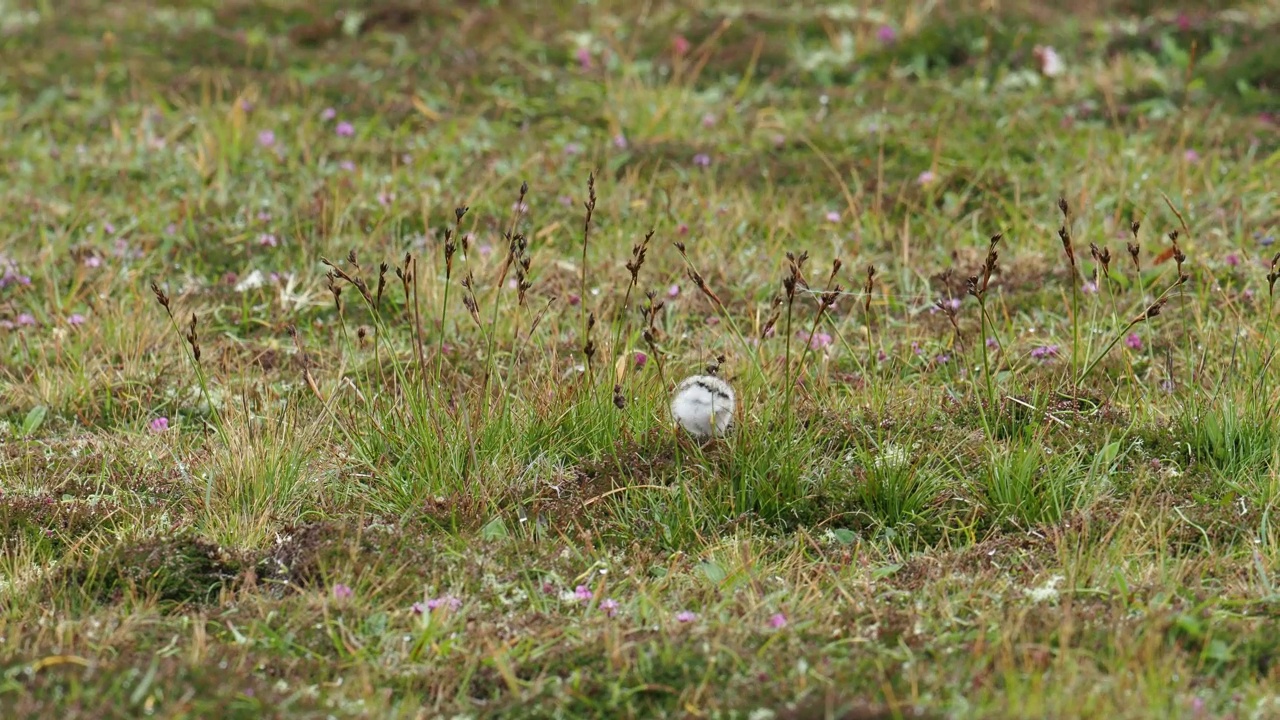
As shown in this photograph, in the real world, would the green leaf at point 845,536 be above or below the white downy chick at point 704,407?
below

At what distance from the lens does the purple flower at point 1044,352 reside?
4.75 meters

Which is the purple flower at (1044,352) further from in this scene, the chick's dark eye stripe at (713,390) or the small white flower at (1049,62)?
the small white flower at (1049,62)

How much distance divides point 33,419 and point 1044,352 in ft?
10.8

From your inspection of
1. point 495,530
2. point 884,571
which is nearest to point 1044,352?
point 884,571

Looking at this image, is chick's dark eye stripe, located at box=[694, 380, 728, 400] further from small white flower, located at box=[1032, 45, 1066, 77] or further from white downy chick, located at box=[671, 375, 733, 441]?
small white flower, located at box=[1032, 45, 1066, 77]

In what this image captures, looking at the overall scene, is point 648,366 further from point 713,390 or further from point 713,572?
point 713,572

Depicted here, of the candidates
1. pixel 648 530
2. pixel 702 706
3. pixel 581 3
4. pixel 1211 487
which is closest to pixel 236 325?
pixel 648 530

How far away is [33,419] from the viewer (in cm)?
462

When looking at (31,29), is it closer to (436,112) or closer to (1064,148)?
(436,112)

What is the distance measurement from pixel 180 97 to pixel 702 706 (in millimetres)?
5791

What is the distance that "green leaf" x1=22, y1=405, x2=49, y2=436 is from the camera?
181 inches

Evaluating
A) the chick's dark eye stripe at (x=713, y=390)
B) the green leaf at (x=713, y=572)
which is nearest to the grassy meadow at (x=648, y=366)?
the green leaf at (x=713, y=572)

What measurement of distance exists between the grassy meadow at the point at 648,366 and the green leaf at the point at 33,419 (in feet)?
0.07

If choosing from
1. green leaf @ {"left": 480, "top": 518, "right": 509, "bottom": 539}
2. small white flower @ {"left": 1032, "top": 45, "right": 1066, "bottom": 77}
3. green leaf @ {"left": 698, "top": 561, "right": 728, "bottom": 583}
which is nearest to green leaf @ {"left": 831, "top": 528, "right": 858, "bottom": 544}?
green leaf @ {"left": 698, "top": 561, "right": 728, "bottom": 583}
